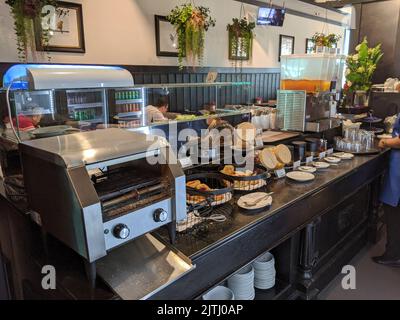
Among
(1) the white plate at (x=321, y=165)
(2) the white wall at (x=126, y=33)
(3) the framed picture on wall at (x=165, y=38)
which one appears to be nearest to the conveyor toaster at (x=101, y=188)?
(1) the white plate at (x=321, y=165)

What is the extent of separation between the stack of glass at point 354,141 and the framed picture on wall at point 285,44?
15.2 ft

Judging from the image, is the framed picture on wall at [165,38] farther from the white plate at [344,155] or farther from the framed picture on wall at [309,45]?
the framed picture on wall at [309,45]

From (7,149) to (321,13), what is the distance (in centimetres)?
823

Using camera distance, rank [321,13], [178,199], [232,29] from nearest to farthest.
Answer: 1. [178,199]
2. [232,29]
3. [321,13]

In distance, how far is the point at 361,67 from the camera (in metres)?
3.48

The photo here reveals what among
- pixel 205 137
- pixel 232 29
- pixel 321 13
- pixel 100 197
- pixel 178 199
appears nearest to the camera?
pixel 100 197

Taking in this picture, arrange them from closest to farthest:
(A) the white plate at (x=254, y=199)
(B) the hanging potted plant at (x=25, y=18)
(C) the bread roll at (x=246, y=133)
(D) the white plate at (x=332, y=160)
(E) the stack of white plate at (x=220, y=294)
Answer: (A) the white plate at (x=254, y=199), (E) the stack of white plate at (x=220, y=294), (C) the bread roll at (x=246, y=133), (D) the white plate at (x=332, y=160), (B) the hanging potted plant at (x=25, y=18)

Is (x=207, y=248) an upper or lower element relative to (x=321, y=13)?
lower

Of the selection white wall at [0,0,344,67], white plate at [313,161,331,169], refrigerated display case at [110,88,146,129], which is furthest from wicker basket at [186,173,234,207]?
white wall at [0,0,344,67]

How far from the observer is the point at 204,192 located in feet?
4.47

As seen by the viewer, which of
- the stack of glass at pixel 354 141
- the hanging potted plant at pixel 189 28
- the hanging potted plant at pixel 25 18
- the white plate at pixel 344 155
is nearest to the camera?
the white plate at pixel 344 155

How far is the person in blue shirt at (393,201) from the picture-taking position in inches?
101
